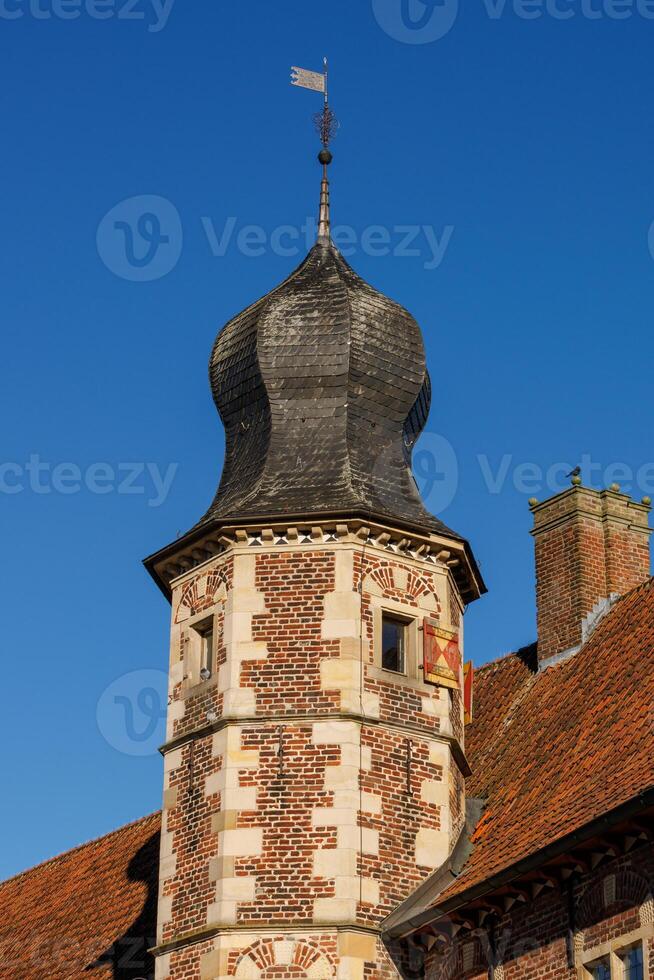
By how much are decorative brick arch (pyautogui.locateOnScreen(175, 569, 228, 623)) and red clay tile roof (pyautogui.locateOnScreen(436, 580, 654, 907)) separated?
4344mm

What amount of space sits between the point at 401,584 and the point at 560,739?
285cm

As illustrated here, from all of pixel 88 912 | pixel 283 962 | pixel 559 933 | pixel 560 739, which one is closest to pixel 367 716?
pixel 560 739

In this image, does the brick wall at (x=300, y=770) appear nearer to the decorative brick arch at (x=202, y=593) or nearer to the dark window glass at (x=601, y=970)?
the decorative brick arch at (x=202, y=593)

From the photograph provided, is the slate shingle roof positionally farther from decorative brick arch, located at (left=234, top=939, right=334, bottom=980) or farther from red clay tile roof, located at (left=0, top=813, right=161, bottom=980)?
red clay tile roof, located at (left=0, top=813, right=161, bottom=980)

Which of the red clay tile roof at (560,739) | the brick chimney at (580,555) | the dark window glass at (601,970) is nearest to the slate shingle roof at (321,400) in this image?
the red clay tile roof at (560,739)

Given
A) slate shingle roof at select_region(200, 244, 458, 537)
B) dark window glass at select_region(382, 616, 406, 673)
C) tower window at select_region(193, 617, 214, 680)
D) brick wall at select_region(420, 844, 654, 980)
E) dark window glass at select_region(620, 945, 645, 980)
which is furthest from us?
slate shingle roof at select_region(200, 244, 458, 537)

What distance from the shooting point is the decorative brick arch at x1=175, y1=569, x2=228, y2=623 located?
25.8 m

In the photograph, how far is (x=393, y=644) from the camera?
1004 inches

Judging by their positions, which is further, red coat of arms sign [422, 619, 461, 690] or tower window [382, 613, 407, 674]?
red coat of arms sign [422, 619, 461, 690]

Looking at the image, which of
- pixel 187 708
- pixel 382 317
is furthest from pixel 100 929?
pixel 382 317

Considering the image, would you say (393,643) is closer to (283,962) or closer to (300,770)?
(300,770)

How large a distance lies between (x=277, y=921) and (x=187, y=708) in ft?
11.2

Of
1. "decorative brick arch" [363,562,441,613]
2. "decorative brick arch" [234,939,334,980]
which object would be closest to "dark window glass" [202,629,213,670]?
"decorative brick arch" [363,562,441,613]

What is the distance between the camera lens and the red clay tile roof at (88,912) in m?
29.1
